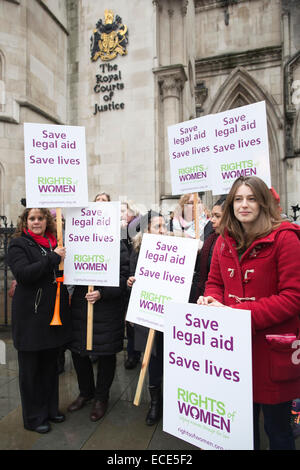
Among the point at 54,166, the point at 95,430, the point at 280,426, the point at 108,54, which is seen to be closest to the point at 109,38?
the point at 108,54

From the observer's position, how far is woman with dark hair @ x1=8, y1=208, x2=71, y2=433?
8.59 ft

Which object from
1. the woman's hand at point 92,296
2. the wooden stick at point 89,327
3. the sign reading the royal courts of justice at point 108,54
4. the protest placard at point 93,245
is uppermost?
the sign reading the royal courts of justice at point 108,54

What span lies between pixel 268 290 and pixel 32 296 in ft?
6.23

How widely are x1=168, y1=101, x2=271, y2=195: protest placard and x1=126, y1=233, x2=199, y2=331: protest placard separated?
2.57 ft

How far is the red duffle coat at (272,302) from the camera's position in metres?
1.71

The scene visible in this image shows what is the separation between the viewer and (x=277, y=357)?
1.73 metres

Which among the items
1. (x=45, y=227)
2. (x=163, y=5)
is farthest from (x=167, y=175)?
(x=45, y=227)

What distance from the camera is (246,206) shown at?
1.86m

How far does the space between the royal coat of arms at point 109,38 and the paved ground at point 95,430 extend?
10.1 meters

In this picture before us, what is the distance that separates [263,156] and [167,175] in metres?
7.20

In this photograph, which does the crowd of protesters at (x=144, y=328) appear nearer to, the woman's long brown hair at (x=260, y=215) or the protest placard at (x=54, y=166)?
the woman's long brown hair at (x=260, y=215)

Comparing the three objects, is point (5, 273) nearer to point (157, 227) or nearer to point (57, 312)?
point (57, 312)

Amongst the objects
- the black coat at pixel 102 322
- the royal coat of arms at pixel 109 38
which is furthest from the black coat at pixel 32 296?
the royal coat of arms at pixel 109 38

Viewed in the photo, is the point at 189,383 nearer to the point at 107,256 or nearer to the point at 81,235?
the point at 107,256
